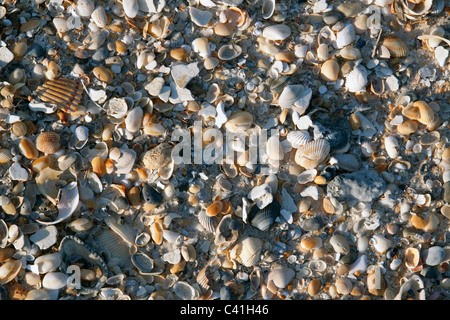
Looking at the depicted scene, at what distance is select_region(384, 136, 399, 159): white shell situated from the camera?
248 centimetres

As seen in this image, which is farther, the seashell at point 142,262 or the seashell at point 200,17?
the seashell at point 200,17

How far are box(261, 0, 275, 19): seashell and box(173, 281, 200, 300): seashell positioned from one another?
1658 millimetres

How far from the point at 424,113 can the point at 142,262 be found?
1846mm

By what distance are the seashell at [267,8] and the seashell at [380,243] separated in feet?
4.79

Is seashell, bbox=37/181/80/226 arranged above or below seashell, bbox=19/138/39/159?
below

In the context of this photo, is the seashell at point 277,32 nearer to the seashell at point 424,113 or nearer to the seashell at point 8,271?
the seashell at point 424,113

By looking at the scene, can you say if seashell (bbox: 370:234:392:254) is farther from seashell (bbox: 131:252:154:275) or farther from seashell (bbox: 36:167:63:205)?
seashell (bbox: 36:167:63:205)

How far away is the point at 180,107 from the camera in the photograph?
2.51 meters

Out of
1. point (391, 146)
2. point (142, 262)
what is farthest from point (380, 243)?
point (142, 262)

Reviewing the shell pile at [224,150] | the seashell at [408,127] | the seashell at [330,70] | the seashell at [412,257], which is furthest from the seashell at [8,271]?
the seashell at [408,127]

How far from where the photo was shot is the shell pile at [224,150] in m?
2.39

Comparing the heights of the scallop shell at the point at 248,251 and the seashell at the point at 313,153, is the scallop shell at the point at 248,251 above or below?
below

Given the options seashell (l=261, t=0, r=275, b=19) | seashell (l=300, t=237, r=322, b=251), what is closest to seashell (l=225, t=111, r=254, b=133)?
seashell (l=261, t=0, r=275, b=19)

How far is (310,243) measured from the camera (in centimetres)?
241
